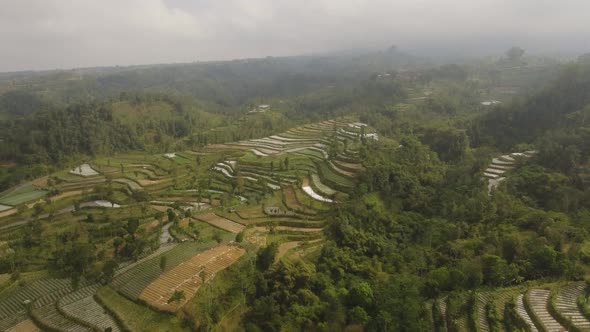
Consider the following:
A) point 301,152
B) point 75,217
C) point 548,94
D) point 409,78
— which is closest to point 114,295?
point 75,217

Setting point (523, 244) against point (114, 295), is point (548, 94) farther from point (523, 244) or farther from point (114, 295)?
point (114, 295)

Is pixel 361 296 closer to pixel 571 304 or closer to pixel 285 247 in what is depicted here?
pixel 285 247

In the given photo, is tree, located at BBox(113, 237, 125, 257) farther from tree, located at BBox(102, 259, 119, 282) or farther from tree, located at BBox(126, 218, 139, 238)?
tree, located at BBox(102, 259, 119, 282)

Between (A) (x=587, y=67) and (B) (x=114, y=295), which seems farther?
(A) (x=587, y=67)

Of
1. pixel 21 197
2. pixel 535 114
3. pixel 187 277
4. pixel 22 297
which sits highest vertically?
pixel 535 114

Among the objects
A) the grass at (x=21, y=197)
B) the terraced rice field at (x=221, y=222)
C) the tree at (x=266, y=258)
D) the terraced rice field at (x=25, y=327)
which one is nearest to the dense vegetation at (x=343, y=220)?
the tree at (x=266, y=258)

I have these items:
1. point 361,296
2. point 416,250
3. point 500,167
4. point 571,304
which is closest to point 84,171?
point 416,250

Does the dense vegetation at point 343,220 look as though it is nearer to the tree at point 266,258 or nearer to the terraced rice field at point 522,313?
the tree at point 266,258
